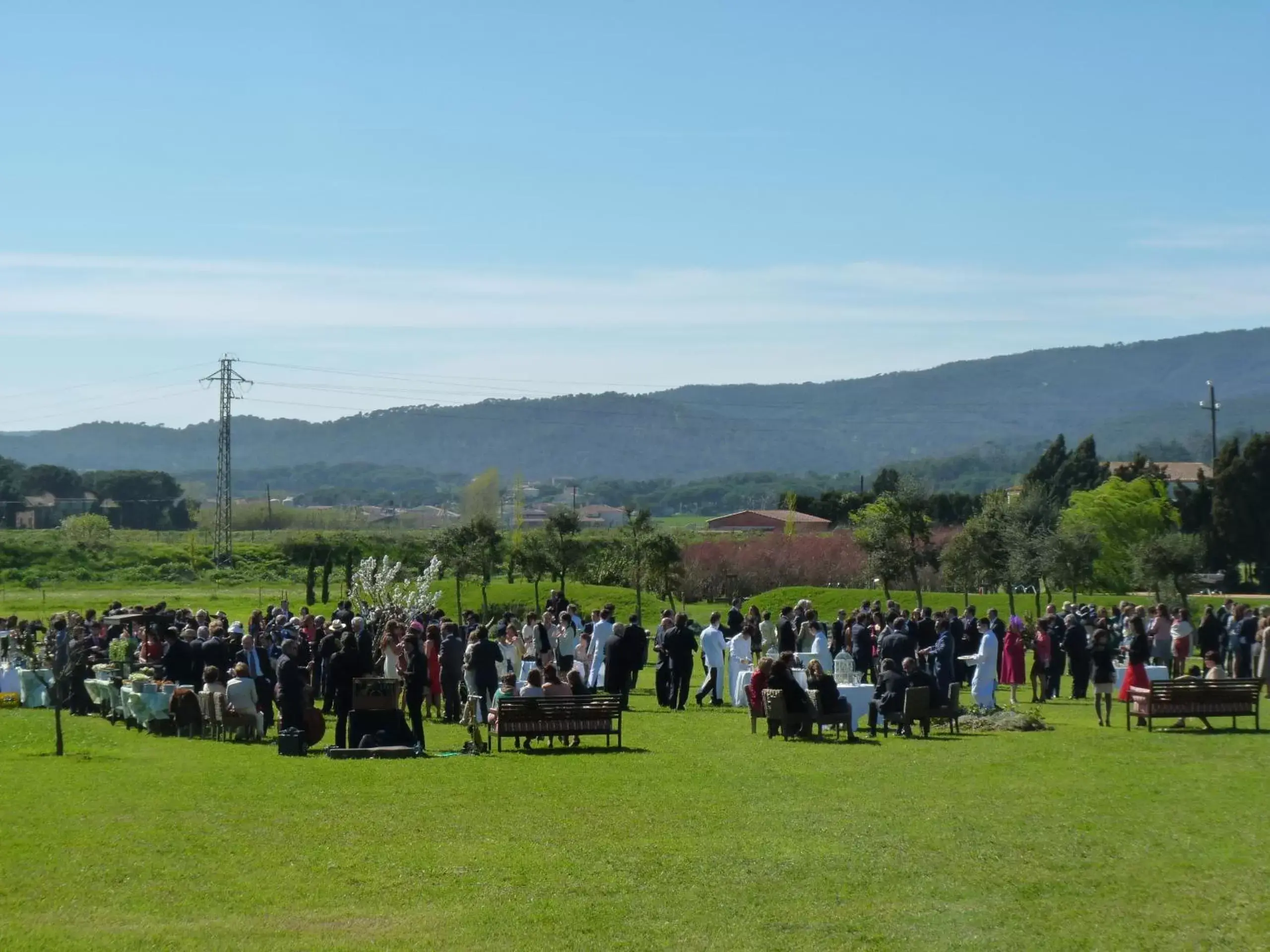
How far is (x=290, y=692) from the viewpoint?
62.0 feet

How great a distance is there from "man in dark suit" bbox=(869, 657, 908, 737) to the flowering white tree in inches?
500

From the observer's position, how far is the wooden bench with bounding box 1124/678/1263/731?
2022 centimetres

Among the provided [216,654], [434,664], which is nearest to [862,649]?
[434,664]

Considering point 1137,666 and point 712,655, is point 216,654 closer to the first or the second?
point 712,655

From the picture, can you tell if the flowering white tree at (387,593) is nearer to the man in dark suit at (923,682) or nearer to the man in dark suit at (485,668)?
the man in dark suit at (485,668)

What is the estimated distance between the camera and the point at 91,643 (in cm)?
2598

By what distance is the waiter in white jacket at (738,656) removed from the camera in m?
25.1

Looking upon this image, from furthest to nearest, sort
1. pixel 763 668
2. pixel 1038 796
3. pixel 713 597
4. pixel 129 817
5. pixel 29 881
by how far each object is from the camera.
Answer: pixel 713 597, pixel 763 668, pixel 1038 796, pixel 129 817, pixel 29 881

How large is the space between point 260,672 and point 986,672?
35.2 ft

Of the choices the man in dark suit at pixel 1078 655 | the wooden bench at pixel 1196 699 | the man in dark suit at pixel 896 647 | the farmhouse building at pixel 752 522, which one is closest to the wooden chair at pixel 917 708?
the man in dark suit at pixel 896 647

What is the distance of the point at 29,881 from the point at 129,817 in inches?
103

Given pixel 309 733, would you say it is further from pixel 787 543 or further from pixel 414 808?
pixel 787 543

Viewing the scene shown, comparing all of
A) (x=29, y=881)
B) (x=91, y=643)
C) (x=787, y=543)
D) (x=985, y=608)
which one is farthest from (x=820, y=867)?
(x=787, y=543)

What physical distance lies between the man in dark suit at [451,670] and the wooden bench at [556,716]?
3.14 meters
